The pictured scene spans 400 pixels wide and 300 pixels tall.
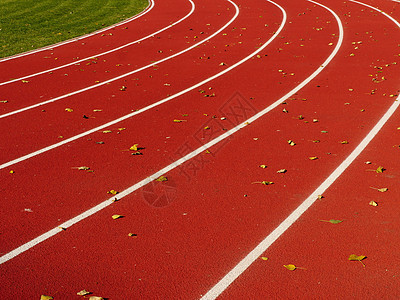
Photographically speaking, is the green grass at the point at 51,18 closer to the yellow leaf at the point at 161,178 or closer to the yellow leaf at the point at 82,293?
the yellow leaf at the point at 161,178

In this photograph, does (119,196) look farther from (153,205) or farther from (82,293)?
(82,293)

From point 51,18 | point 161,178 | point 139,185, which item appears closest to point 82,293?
point 139,185

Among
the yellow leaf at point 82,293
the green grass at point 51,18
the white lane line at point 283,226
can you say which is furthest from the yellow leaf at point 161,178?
the green grass at point 51,18

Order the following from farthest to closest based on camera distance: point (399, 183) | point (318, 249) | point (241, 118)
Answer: point (241, 118), point (399, 183), point (318, 249)

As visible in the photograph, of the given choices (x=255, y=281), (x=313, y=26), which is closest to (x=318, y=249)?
(x=255, y=281)

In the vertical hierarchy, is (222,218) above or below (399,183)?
above

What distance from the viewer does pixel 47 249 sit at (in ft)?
Result: 14.4

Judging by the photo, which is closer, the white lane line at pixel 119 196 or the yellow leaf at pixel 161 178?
the white lane line at pixel 119 196

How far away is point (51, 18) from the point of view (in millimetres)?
16438

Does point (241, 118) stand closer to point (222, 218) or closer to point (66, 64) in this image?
point (222, 218)

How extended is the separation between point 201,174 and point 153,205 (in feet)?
3.04

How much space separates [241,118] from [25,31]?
31.5 feet

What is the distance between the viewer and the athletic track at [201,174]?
4.02 m

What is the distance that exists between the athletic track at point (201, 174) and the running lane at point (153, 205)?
0.7 inches
